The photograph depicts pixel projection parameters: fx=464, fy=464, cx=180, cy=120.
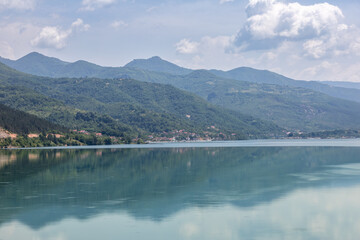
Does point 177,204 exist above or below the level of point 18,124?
below

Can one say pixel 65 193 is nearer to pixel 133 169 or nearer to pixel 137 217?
pixel 137 217

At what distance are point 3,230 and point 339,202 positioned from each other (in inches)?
1248

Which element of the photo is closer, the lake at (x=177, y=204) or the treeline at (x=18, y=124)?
the lake at (x=177, y=204)

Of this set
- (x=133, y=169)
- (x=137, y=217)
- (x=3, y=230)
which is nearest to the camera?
(x=3, y=230)

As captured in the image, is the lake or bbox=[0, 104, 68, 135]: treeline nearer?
the lake

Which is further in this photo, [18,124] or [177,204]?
[18,124]

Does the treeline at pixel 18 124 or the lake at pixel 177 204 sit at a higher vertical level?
the treeline at pixel 18 124

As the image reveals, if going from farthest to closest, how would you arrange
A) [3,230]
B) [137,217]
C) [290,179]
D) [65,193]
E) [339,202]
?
1. [290,179]
2. [65,193]
3. [339,202]
4. [137,217]
5. [3,230]

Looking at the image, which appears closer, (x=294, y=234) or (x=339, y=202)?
(x=294, y=234)

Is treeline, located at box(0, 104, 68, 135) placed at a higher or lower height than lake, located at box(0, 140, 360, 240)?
higher

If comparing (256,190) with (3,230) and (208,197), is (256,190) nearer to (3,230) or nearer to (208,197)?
(208,197)

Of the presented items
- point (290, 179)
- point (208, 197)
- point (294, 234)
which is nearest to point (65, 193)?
point (208, 197)

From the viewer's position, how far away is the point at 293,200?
157ft

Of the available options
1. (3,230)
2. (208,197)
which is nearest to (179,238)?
(3,230)
